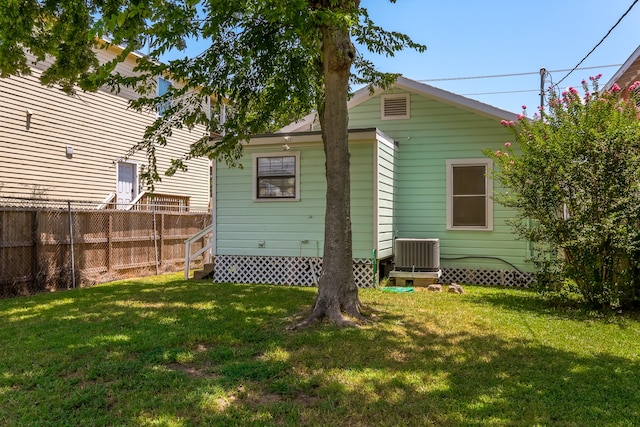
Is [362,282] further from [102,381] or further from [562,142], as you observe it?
[102,381]

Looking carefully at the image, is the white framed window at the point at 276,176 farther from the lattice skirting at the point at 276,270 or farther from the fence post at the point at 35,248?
the fence post at the point at 35,248

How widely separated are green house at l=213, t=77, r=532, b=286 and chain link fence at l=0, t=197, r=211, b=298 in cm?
267

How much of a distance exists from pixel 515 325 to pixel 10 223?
8634 mm

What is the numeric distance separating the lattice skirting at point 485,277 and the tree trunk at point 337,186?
453 centimetres

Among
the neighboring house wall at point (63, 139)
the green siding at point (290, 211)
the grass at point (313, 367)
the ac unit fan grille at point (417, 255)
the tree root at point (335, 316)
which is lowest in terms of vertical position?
the grass at point (313, 367)

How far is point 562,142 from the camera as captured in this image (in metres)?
6.41

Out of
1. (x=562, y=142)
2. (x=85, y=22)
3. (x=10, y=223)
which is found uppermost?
(x=85, y=22)

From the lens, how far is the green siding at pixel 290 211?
8711 millimetres

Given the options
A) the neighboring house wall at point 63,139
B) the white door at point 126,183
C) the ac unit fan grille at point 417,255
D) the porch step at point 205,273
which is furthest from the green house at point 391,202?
the white door at point 126,183

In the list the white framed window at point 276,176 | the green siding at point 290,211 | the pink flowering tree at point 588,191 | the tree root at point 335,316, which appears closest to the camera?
the tree root at point 335,316

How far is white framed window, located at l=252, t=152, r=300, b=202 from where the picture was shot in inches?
360

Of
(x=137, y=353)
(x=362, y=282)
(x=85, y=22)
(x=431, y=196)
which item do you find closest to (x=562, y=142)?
(x=431, y=196)

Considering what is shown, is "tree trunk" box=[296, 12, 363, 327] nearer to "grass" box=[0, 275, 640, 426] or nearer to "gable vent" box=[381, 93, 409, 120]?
"grass" box=[0, 275, 640, 426]

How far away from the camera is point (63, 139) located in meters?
11.6
